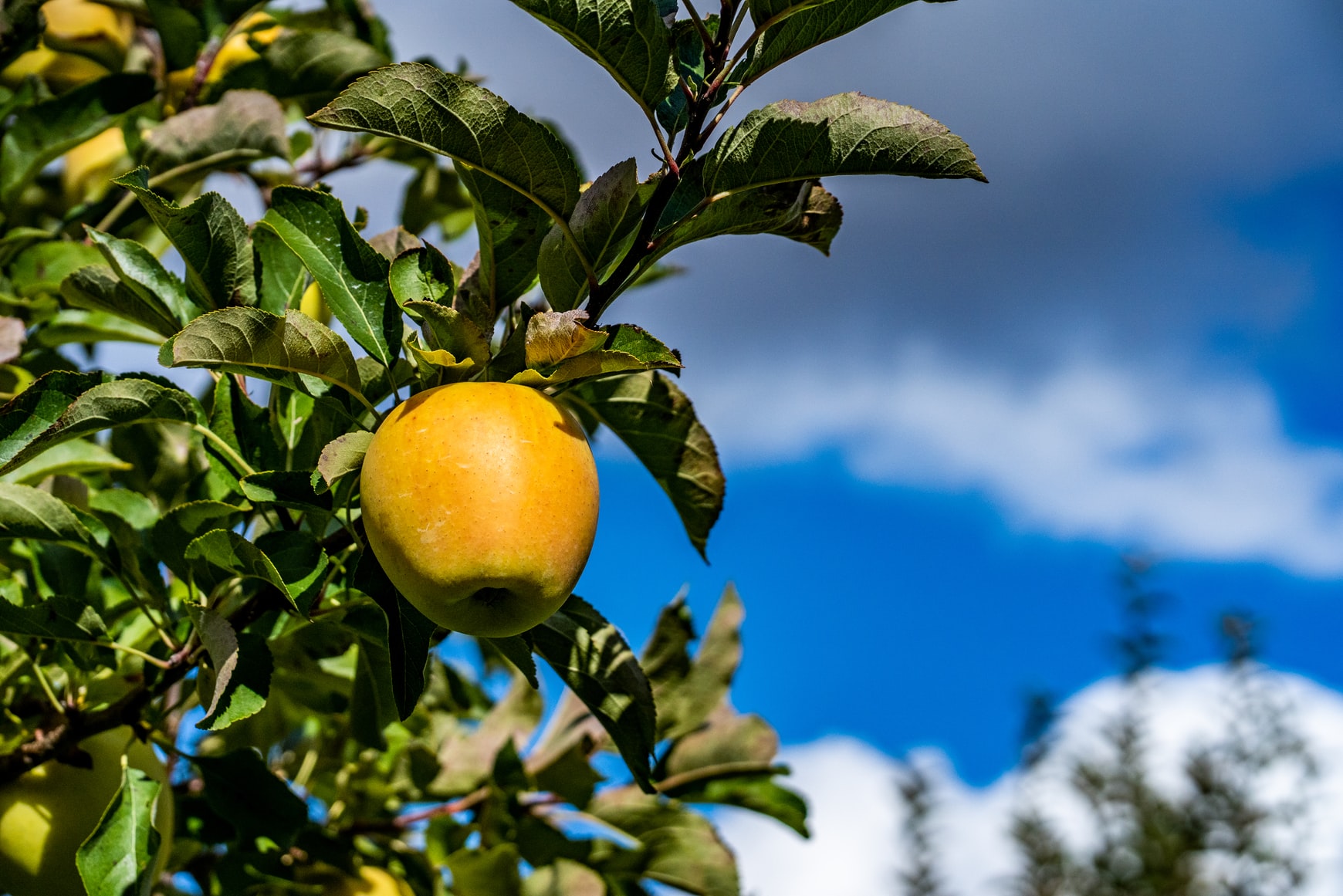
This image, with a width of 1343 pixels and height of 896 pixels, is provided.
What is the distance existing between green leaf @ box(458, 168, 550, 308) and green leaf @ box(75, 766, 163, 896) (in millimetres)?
906

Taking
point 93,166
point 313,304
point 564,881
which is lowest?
point 564,881

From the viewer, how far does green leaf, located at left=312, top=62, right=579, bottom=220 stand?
129cm

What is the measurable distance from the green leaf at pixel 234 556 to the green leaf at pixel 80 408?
18 centimetres

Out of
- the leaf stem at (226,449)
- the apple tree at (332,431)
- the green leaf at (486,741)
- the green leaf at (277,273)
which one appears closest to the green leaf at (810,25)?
the apple tree at (332,431)

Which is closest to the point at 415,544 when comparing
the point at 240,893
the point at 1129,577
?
the point at 240,893

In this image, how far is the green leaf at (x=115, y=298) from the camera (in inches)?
65.4

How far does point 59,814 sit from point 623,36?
4.96 ft

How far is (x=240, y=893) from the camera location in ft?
6.98

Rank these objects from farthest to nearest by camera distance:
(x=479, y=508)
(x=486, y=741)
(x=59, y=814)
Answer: (x=486, y=741) < (x=59, y=814) < (x=479, y=508)

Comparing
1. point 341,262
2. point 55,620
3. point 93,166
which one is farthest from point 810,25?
point 93,166

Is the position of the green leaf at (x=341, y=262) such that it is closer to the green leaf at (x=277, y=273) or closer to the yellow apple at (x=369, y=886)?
the green leaf at (x=277, y=273)

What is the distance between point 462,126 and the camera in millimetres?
1334

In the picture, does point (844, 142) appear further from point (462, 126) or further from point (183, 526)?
point (183, 526)

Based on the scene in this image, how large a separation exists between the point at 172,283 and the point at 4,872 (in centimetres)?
100
